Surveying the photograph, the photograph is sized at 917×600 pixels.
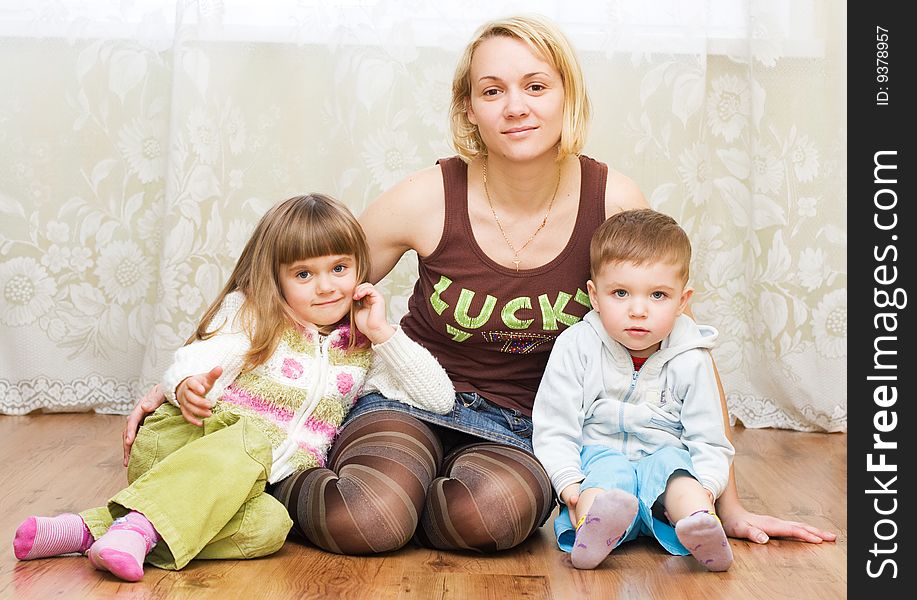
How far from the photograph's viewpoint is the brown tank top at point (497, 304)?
182cm

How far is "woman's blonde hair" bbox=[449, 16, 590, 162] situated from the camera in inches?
69.5

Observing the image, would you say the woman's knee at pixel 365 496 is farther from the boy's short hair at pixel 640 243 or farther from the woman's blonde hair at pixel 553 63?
the woman's blonde hair at pixel 553 63

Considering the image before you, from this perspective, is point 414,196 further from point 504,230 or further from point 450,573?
point 450,573

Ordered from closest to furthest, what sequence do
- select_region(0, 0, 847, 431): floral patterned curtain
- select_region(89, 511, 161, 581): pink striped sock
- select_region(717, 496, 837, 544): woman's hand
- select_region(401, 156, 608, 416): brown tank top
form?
1. select_region(89, 511, 161, 581): pink striped sock
2. select_region(717, 496, 837, 544): woman's hand
3. select_region(401, 156, 608, 416): brown tank top
4. select_region(0, 0, 847, 431): floral patterned curtain

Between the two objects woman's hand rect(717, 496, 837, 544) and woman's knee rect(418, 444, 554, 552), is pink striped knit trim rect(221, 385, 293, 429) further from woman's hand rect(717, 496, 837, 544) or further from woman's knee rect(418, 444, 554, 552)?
woman's hand rect(717, 496, 837, 544)

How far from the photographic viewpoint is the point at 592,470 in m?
1.65

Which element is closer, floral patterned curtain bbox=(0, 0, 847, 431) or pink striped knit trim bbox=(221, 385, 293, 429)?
pink striped knit trim bbox=(221, 385, 293, 429)

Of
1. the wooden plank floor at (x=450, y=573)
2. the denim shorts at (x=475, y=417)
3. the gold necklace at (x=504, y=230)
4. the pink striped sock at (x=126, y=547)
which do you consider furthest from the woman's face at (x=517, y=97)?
the pink striped sock at (x=126, y=547)

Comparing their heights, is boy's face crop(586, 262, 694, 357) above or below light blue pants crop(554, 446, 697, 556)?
above

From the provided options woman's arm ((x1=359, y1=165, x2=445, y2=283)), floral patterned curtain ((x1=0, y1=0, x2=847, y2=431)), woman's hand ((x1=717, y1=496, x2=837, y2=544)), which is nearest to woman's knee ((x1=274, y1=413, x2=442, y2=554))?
woman's arm ((x1=359, y1=165, x2=445, y2=283))

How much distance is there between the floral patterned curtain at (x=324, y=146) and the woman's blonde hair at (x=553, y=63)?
66 cm

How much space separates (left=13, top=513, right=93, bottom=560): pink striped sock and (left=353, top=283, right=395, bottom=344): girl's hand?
1.70 feet

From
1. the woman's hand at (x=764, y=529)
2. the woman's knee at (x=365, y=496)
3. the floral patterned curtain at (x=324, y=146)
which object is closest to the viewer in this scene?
the woman's knee at (x=365, y=496)
